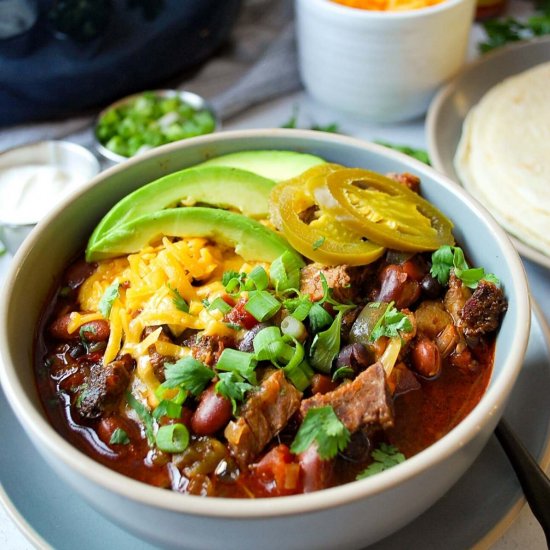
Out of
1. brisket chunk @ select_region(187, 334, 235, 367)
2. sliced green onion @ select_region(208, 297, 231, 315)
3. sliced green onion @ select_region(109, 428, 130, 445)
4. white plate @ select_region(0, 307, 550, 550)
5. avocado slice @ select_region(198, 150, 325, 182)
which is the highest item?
avocado slice @ select_region(198, 150, 325, 182)

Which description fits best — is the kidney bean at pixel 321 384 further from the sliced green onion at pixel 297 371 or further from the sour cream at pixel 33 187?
the sour cream at pixel 33 187

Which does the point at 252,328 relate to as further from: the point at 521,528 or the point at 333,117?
the point at 333,117

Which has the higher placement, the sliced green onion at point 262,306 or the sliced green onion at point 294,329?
the sliced green onion at point 262,306

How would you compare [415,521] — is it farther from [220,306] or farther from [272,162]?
[272,162]

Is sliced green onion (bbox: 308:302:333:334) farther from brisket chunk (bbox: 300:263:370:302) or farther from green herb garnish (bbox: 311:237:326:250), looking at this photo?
green herb garnish (bbox: 311:237:326:250)

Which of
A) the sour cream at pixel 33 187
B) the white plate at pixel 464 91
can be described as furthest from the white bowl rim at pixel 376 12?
the sour cream at pixel 33 187

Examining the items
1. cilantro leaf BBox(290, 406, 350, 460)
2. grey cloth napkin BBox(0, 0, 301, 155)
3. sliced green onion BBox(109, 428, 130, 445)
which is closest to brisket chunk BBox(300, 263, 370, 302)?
cilantro leaf BBox(290, 406, 350, 460)
